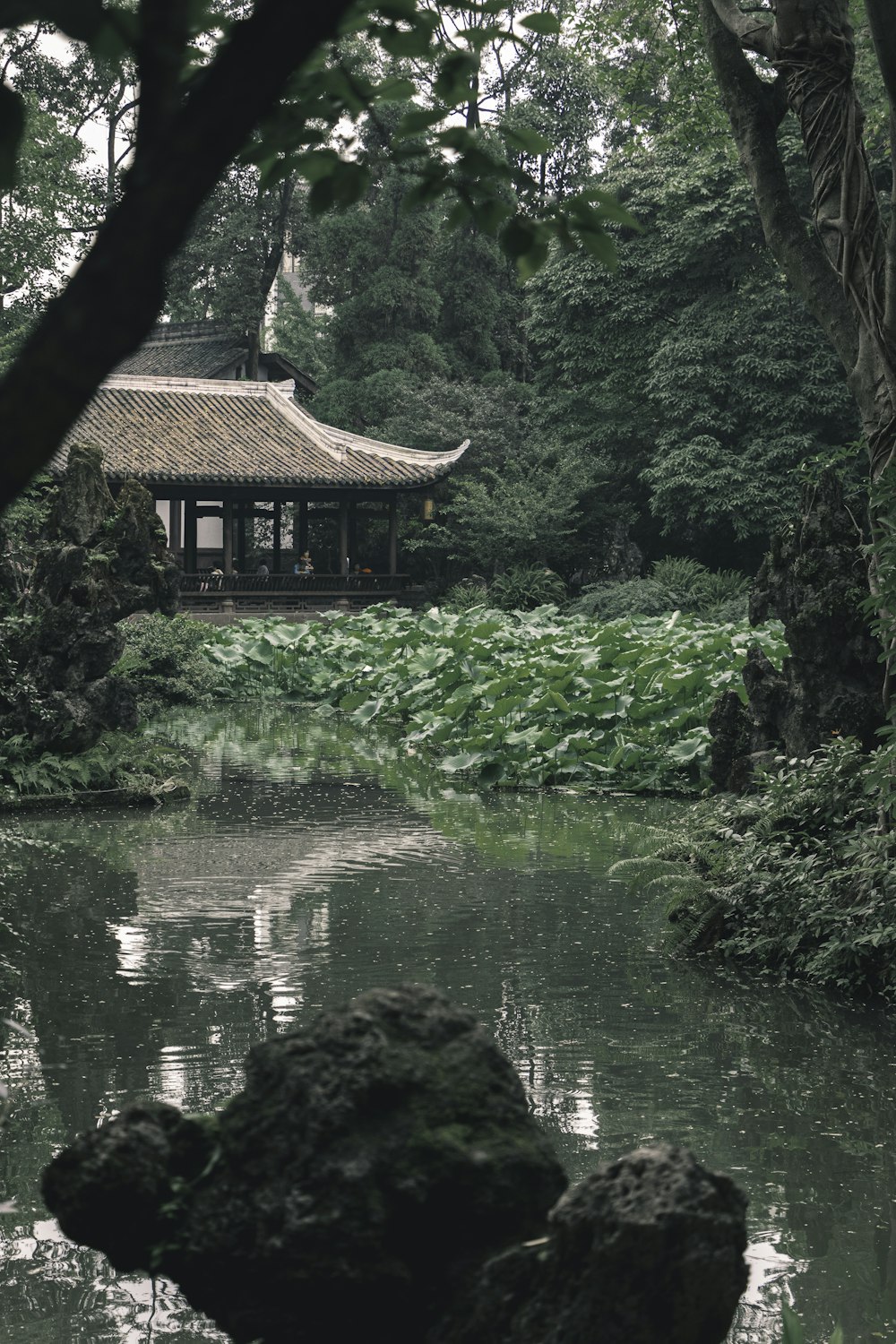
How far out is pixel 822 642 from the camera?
6863mm

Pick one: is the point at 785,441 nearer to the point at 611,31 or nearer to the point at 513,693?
the point at 513,693

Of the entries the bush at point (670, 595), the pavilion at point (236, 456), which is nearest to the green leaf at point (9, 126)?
the bush at point (670, 595)

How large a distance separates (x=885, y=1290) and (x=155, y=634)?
14.0 meters

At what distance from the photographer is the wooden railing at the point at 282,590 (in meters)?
24.5

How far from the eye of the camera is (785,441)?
2509 cm

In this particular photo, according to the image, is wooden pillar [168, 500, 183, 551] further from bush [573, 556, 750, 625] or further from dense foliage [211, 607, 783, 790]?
dense foliage [211, 607, 783, 790]

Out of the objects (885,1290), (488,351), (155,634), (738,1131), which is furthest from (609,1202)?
(488,351)

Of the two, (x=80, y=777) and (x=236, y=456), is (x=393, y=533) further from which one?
(x=80, y=777)

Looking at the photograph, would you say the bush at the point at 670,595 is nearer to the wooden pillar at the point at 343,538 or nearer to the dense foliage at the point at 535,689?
the wooden pillar at the point at 343,538

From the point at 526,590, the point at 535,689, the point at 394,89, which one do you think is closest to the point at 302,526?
the point at 526,590

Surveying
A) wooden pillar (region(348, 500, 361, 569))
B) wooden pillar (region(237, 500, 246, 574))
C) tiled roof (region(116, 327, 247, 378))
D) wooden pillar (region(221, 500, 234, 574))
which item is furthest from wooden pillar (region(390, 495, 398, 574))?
tiled roof (region(116, 327, 247, 378))

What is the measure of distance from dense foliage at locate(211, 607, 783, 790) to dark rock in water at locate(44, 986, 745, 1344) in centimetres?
865

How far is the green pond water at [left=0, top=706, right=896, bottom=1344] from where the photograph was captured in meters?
3.28

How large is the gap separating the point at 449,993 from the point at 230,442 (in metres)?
21.8
